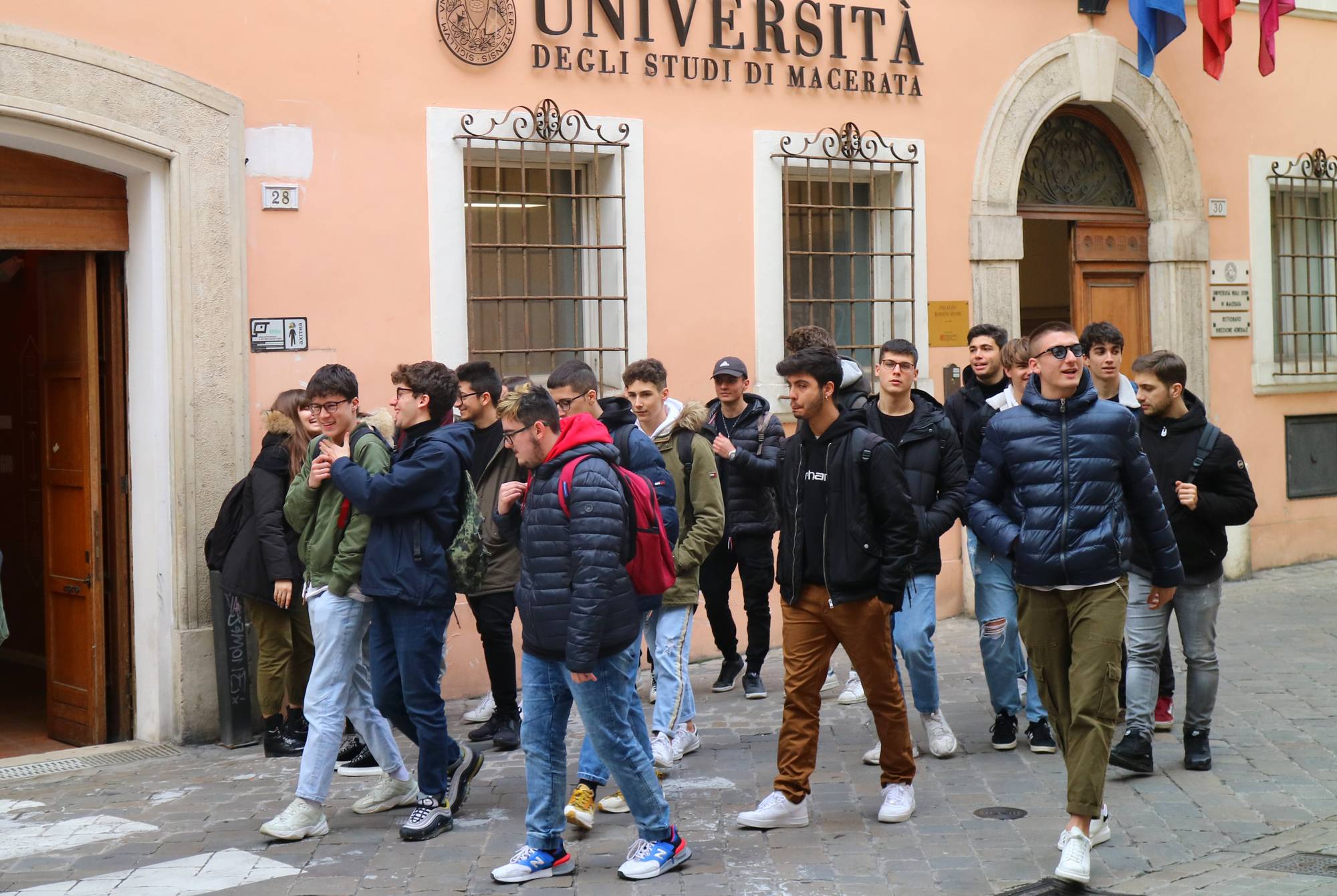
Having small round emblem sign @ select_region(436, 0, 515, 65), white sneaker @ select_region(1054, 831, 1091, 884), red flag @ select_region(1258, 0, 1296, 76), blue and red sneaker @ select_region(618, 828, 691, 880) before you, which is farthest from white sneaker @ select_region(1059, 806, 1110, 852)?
red flag @ select_region(1258, 0, 1296, 76)

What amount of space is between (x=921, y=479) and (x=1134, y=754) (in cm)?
152

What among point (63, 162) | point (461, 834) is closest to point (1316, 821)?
point (461, 834)

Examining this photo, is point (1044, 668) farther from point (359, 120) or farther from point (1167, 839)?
point (359, 120)

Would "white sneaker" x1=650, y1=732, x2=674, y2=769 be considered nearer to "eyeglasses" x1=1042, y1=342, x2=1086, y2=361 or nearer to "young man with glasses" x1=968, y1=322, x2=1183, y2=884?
"young man with glasses" x1=968, y1=322, x2=1183, y2=884

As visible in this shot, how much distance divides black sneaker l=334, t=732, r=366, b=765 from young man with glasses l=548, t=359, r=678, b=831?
1395 mm

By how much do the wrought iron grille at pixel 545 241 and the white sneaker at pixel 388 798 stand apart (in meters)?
3.11

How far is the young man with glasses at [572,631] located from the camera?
5328 mm

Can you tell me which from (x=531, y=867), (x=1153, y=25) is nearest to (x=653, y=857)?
(x=531, y=867)

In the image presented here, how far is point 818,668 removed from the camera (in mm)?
6031

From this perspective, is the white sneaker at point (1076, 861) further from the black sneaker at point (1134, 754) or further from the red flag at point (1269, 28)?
the red flag at point (1269, 28)

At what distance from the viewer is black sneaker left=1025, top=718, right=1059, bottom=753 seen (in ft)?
23.5

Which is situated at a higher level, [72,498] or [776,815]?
[72,498]

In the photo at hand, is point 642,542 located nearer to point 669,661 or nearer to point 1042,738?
point 669,661

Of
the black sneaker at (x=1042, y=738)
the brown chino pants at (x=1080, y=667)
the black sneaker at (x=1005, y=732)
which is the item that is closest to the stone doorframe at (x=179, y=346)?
the black sneaker at (x=1005, y=732)
